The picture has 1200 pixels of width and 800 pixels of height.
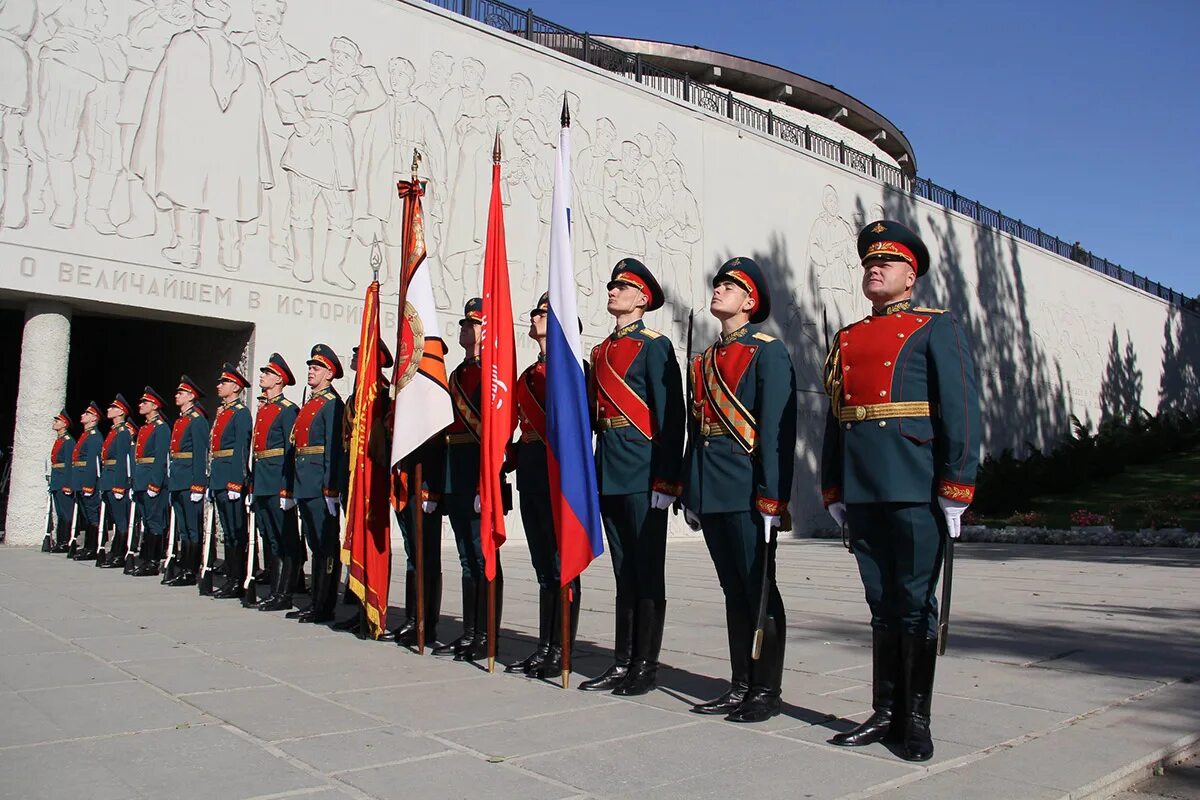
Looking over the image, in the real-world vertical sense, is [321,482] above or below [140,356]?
below

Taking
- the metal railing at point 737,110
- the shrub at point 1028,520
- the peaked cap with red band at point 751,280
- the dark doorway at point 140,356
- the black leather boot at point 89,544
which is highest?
the metal railing at point 737,110

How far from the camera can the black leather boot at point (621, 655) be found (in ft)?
15.0

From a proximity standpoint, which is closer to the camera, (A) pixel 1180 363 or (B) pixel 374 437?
A: (B) pixel 374 437

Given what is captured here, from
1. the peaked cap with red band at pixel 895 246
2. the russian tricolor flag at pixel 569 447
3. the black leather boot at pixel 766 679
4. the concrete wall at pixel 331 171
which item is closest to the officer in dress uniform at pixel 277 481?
the russian tricolor flag at pixel 569 447

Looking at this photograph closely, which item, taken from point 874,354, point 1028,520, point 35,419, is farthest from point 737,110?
point 874,354

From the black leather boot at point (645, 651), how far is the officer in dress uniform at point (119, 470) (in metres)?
7.49

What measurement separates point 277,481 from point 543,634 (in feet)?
10.6

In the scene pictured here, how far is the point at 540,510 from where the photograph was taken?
208 inches

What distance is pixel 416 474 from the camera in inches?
232

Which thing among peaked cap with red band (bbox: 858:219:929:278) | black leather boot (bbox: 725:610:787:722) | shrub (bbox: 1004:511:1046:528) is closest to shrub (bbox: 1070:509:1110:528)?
shrub (bbox: 1004:511:1046:528)

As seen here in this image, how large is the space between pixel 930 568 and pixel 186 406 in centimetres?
745

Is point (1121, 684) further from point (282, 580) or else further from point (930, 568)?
point (282, 580)

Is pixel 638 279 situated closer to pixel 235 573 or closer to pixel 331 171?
pixel 235 573

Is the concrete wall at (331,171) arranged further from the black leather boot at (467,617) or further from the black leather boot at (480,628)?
the black leather boot at (480,628)
